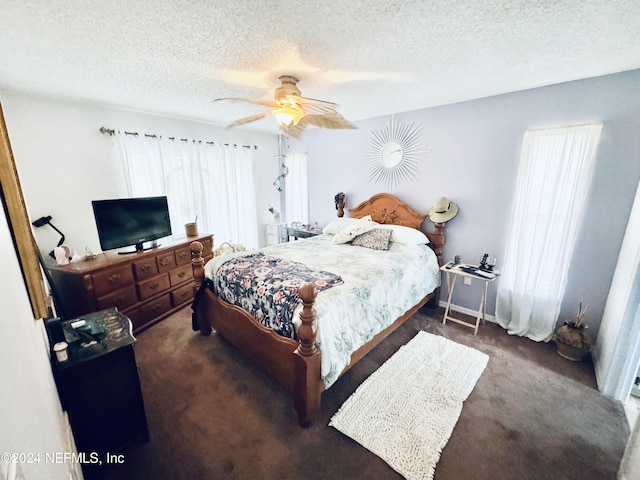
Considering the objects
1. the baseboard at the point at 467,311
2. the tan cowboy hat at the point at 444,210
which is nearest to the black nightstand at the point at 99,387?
the tan cowboy hat at the point at 444,210

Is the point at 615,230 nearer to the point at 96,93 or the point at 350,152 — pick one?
the point at 350,152

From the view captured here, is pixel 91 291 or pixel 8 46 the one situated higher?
pixel 8 46

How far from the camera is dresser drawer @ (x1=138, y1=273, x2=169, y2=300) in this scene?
2.80 m

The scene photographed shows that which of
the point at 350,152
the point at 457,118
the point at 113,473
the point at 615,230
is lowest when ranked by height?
the point at 113,473

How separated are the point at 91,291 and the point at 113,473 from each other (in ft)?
5.10

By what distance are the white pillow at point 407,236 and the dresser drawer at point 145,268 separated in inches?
110

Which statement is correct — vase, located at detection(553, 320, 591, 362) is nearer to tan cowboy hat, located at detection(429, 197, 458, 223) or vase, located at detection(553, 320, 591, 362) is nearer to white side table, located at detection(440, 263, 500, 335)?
white side table, located at detection(440, 263, 500, 335)

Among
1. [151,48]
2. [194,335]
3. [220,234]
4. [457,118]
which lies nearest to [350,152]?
[457,118]

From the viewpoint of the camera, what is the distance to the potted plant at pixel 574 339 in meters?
2.34

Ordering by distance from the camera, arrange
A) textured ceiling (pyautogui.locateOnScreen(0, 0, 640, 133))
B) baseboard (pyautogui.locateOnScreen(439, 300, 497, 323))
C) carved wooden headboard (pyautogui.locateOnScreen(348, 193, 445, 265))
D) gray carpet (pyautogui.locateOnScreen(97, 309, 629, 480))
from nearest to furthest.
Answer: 1. textured ceiling (pyautogui.locateOnScreen(0, 0, 640, 133))
2. gray carpet (pyautogui.locateOnScreen(97, 309, 629, 480))
3. baseboard (pyautogui.locateOnScreen(439, 300, 497, 323))
4. carved wooden headboard (pyautogui.locateOnScreen(348, 193, 445, 265))

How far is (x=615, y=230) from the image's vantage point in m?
2.27

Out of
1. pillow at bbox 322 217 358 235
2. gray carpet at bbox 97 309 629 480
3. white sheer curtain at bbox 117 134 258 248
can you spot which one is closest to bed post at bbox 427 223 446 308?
gray carpet at bbox 97 309 629 480

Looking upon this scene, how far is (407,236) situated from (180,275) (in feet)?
9.30

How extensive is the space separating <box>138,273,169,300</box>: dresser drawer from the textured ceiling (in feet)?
6.28
